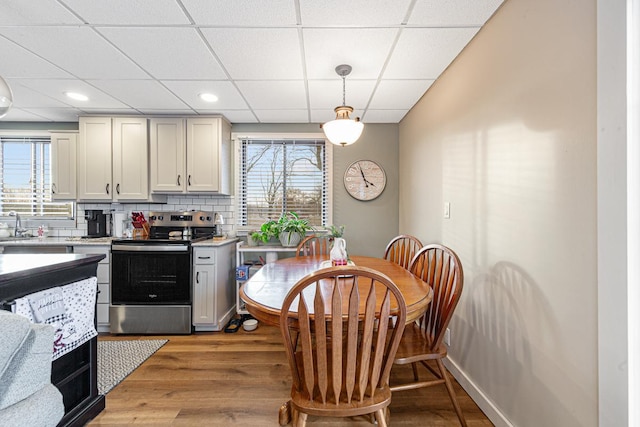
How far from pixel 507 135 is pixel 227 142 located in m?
2.91

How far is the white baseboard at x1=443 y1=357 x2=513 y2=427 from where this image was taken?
5.07 ft

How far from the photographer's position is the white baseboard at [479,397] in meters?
1.55

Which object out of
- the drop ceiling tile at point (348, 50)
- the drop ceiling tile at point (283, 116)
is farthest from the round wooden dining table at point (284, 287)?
the drop ceiling tile at point (283, 116)

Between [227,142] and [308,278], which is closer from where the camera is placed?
[308,278]

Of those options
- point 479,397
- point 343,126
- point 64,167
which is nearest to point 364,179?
point 343,126

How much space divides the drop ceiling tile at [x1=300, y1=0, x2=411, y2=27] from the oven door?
233 cm

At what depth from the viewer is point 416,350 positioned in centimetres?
152

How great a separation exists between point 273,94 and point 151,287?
89.0 inches

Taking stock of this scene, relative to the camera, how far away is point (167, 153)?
3.20m

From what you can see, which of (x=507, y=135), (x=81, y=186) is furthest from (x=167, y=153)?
(x=507, y=135)

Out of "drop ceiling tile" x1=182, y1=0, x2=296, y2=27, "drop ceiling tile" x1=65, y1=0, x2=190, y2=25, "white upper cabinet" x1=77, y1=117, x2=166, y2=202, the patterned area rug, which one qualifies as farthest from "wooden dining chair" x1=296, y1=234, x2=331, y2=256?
"white upper cabinet" x1=77, y1=117, x2=166, y2=202

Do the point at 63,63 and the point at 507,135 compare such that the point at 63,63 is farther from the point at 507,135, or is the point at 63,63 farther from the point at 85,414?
the point at 507,135

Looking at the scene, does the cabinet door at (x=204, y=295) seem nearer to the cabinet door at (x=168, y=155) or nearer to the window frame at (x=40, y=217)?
the cabinet door at (x=168, y=155)

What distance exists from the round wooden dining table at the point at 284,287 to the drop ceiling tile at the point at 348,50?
1.51m
